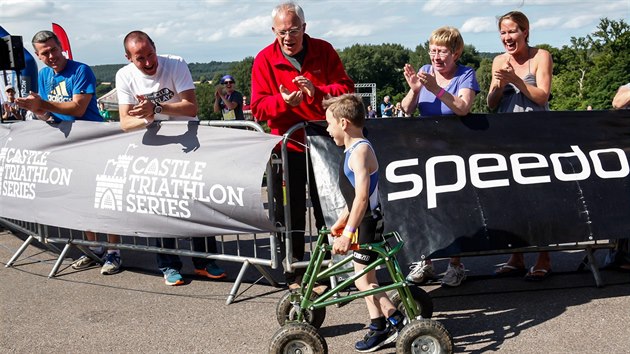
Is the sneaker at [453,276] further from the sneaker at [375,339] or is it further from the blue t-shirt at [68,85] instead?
the blue t-shirt at [68,85]

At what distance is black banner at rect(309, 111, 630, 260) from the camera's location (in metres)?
5.59

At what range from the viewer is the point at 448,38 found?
584 cm

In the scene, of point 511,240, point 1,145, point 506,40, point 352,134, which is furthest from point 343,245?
point 1,145

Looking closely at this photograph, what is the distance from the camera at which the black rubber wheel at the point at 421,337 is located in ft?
14.2

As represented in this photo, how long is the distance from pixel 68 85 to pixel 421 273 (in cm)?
408

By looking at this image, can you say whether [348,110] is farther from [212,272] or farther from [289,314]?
[212,272]

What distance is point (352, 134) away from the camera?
456 centimetres

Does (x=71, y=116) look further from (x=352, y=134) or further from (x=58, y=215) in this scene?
(x=352, y=134)

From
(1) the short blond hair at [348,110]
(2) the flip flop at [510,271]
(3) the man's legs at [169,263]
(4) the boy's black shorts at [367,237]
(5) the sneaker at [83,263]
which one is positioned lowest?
(2) the flip flop at [510,271]

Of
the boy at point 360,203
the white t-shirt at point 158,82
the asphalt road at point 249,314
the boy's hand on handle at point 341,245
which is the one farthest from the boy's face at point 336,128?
the white t-shirt at point 158,82

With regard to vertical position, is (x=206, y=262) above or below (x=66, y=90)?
below

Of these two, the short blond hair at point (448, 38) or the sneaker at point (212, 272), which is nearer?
the short blond hair at point (448, 38)

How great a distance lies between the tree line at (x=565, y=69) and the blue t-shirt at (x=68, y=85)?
2675 cm

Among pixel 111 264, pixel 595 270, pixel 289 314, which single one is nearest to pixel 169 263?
pixel 111 264
